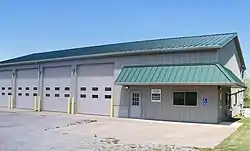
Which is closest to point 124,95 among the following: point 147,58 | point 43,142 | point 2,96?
point 147,58

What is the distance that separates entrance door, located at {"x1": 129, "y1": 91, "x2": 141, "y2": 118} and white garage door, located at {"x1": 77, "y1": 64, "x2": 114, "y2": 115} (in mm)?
2479

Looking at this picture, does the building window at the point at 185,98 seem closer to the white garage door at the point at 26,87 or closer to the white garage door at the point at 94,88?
the white garage door at the point at 94,88

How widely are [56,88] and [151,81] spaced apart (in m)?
11.4

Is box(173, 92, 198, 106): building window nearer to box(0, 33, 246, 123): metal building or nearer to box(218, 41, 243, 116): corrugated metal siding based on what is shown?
box(0, 33, 246, 123): metal building

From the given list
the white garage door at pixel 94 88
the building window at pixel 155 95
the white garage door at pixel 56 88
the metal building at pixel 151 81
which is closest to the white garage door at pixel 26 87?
the metal building at pixel 151 81

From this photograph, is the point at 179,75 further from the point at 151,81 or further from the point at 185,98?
the point at 151,81

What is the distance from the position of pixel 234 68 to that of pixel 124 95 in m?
9.28

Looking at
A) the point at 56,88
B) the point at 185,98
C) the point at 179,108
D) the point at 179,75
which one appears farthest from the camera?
the point at 56,88

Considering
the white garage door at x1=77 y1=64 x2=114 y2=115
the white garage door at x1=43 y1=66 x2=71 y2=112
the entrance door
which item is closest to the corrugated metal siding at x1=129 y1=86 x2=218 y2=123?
the entrance door

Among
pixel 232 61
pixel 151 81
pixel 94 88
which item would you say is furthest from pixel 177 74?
pixel 94 88

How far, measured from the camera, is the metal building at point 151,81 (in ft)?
64.2

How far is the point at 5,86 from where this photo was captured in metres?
35.3

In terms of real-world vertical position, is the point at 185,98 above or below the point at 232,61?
below

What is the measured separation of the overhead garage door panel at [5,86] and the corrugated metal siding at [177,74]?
1704 cm
